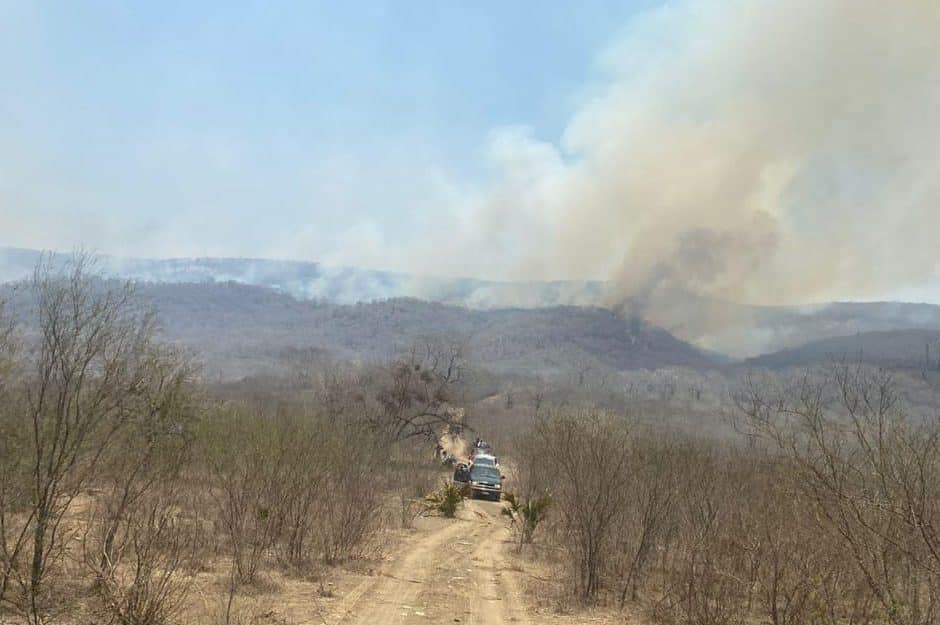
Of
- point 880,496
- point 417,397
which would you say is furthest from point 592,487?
point 417,397

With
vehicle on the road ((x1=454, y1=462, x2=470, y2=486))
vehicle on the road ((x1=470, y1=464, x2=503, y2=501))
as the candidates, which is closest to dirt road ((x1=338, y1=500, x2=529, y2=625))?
vehicle on the road ((x1=470, y1=464, x2=503, y2=501))

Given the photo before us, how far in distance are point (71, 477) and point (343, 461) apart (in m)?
10.9

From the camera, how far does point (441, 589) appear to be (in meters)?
15.8

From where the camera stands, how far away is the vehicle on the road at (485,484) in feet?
140

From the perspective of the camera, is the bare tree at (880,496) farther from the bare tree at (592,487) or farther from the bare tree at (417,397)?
the bare tree at (417,397)

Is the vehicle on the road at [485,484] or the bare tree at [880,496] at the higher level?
the bare tree at [880,496]

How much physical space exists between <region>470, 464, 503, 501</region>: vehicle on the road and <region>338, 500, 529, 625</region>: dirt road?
16.6 metres

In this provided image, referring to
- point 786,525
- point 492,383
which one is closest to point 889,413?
point 786,525

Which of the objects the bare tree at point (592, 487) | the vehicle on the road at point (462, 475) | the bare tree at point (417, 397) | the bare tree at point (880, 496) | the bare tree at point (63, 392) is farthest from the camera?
the bare tree at point (417, 397)

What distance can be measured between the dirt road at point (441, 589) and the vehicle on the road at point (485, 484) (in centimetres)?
1661

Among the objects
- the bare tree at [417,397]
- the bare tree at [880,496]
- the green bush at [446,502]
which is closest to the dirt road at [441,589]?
the green bush at [446,502]

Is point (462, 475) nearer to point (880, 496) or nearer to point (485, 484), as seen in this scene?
point (485, 484)

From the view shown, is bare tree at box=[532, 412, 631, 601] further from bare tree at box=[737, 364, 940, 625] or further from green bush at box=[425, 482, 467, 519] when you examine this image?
green bush at box=[425, 482, 467, 519]

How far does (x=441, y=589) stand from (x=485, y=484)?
1087 inches
